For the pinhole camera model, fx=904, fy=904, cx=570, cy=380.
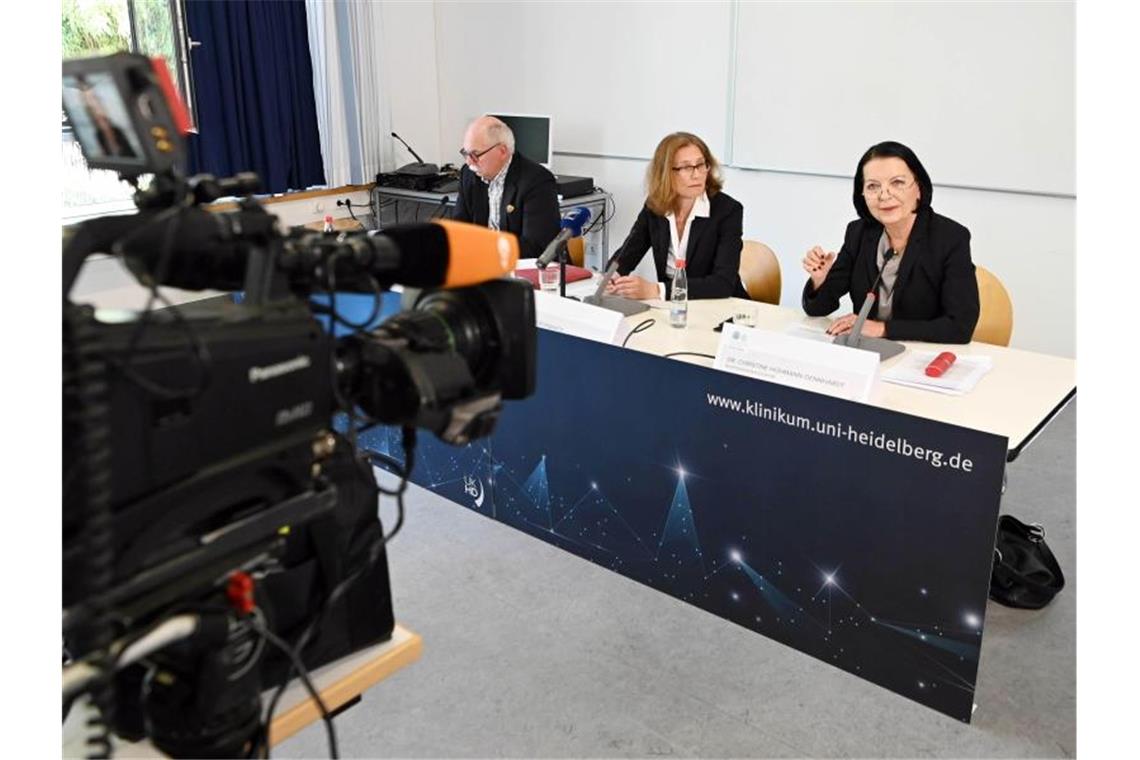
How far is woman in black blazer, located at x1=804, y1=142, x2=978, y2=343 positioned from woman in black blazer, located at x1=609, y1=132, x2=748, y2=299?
0.42m

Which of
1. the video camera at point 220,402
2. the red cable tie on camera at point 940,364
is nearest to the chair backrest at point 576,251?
the red cable tie on camera at point 940,364

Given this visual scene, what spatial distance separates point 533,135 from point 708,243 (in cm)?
206

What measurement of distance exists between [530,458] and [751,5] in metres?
2.83

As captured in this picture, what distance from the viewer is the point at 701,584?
2434 millimetres

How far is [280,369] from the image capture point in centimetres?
85

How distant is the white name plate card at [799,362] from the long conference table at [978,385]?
0.07 metres

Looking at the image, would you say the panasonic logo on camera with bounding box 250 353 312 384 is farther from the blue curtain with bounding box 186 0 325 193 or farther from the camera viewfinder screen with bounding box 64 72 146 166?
the blue curtain with bounding box 186 0 325 193

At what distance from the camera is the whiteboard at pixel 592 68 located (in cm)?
468

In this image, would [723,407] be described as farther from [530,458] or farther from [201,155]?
[201,155]

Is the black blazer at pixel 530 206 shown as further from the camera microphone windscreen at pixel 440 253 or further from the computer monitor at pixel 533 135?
the camera microphone windscreen at pixel 440 253

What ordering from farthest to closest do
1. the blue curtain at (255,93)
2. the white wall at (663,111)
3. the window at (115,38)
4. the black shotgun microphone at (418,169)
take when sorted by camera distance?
the black shotgun microphone at (418,169), the blue curtain at (255,93), the window at (115,38), the white wall at (663,111)

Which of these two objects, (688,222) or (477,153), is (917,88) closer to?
(688,222)

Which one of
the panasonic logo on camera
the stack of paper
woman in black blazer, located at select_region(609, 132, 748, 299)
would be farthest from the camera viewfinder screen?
woman in black blazer, located at select_region(609, 132, 748, 299)
